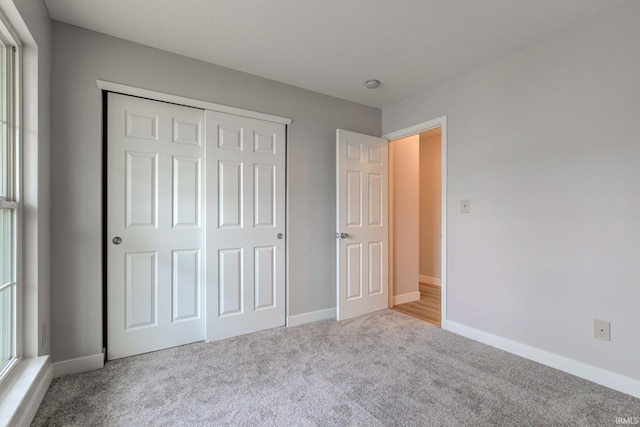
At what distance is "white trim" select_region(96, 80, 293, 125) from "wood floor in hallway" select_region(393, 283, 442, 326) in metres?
2.53

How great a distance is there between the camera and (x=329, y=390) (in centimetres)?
183

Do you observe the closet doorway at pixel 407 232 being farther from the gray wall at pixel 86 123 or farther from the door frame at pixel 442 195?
the gray wall at pixel 86 123

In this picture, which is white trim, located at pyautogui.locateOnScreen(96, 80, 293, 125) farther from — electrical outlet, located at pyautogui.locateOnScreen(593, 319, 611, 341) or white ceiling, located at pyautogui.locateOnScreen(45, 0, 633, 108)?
electrical outlet, located at pyautogui.locateOnScreen(593, 319, 611, 341)

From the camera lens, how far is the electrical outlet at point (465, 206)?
8.94 feet

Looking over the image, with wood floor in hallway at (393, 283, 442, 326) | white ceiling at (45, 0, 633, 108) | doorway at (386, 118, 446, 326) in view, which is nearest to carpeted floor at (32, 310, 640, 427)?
wood floor in hallway at (393, 283, 442, 326)

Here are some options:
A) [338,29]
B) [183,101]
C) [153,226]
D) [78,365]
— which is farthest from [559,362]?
[183,101]

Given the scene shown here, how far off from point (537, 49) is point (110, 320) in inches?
153

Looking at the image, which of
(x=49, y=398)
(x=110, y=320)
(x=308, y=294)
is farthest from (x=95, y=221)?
(x=308, y=294)

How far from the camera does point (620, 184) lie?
1870mm

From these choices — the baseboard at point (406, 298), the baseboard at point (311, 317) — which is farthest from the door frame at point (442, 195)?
the baseboard at point (311, 317)

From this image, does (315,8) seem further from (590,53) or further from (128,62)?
(590,53)

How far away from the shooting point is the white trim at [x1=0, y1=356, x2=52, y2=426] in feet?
4.43

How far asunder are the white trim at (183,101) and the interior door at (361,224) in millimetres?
758

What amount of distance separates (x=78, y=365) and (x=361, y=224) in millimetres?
2661
